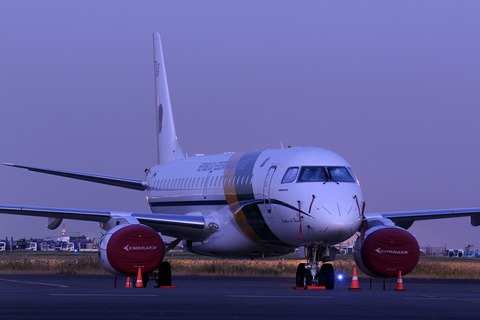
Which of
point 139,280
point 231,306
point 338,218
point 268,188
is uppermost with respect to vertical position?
point 268,188

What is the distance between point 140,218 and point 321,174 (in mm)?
6290

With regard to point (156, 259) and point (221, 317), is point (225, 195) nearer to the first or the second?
point (156, 259)

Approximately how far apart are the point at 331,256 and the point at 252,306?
10.5 meters

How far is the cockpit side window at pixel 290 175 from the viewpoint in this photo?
33094 mm

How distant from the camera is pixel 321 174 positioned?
3275 cm

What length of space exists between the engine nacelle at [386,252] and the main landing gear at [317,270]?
5.79 feet

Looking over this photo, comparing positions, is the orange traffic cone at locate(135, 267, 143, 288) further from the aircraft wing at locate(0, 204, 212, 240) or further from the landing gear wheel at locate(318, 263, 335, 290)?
the landing gear wheel at locate(318, 263, 335, 290)

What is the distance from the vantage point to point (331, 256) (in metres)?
33.0

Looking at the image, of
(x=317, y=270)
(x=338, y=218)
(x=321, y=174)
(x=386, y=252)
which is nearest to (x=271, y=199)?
(x=321, y=174)

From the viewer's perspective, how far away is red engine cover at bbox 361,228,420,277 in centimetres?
3444

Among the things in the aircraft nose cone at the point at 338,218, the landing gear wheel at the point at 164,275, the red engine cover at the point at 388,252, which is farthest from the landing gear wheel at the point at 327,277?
the landing gear wheel at the point at 164,275

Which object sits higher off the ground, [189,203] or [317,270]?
[189,203]

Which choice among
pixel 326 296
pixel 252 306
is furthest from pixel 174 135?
pixel 252 306

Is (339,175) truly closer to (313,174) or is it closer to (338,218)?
(313,174)
